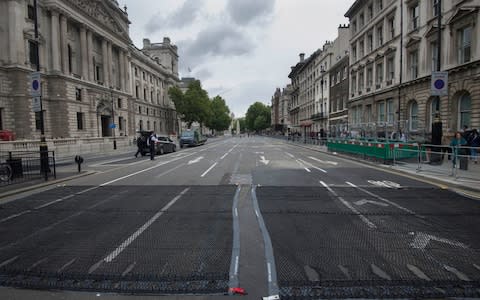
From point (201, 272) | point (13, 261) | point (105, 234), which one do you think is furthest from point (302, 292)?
point (13, 261)

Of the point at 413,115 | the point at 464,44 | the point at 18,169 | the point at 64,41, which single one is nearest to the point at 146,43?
the point at 64,41

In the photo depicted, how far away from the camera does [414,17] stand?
22.9m

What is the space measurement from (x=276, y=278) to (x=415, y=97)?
24961 mm

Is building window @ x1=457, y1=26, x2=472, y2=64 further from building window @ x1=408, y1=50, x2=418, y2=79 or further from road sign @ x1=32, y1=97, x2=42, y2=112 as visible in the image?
road sign @ x1=32, y1=97, x2=42, y2=112

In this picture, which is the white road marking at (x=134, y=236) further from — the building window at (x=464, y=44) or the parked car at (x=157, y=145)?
the building window at (x=464, y=44)

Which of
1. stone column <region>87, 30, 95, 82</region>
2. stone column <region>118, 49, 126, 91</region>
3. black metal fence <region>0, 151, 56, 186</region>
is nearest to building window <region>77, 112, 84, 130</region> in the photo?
stone column <region>87, 30, 95, 82</region>

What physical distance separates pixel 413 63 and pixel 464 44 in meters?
5.71

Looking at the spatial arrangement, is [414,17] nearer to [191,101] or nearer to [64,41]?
[64,41]

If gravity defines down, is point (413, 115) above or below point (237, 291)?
above

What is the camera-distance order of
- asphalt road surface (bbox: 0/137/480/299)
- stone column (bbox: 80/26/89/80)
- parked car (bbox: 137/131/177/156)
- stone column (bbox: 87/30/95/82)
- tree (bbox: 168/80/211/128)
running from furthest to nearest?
tree (bbox: 168/80/211/128) → stone column (bbox: 87/30/95/82) → stone column (bbox: 80/26/89/80) → parked car (bbox: 137/131/177/156) → asphalt road surface (bbox: 0/137/480/299)

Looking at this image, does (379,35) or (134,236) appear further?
(379,35)

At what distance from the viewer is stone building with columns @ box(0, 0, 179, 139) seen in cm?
3138

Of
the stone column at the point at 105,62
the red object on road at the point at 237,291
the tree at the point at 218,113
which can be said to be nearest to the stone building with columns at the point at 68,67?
the stone column at the point at 105,62

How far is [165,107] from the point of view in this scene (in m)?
82.1
